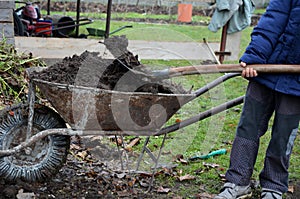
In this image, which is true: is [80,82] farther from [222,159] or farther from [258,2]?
[258,2]

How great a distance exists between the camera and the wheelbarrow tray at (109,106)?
292 cm

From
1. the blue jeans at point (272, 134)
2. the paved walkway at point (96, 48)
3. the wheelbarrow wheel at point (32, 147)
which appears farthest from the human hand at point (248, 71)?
the paved walkway at point (96, 48)

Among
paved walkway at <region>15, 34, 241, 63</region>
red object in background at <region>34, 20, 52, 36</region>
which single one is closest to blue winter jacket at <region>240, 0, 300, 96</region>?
paved walkway at <region>15, 34, 241, 63</region>

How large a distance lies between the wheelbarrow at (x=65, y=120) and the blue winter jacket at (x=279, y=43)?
125 mm

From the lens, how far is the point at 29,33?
7473 millimetres

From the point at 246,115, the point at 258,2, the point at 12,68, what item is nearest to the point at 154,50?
the point at 12,68

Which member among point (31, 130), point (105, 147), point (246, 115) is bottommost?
point (105, 147)

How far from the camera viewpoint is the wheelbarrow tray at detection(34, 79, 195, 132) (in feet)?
9.57

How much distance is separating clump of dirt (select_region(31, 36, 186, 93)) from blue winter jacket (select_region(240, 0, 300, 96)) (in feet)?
1.89

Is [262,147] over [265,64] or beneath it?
beneath

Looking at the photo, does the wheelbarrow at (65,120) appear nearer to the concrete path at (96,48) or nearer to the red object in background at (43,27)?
the concrete path at (96,48)

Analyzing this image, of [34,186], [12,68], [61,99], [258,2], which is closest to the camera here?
[61,99]

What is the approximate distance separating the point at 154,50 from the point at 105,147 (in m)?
3.61

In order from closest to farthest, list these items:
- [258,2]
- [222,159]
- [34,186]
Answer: [34,186] < [222,159] < [258,2]
